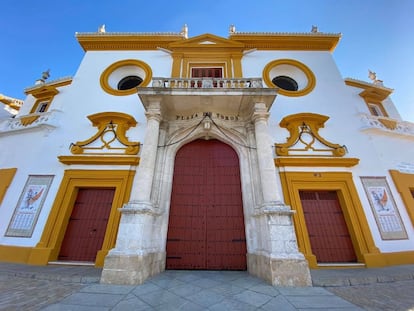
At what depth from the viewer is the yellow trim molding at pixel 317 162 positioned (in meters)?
6.45

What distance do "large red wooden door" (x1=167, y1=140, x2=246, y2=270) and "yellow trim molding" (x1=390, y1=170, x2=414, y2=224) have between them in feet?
19.4

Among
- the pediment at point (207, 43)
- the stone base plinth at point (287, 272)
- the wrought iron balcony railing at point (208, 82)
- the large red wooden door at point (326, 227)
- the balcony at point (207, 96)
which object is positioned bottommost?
the stone base plinth at point (287, 272)

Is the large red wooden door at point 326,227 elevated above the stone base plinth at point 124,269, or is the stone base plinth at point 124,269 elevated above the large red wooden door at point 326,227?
the large red wooden door at point 326,227

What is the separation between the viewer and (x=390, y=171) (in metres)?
6.68

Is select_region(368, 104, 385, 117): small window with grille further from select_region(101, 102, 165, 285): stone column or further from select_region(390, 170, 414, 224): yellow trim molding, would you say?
select_region(101, 102, 165, 285): stone column

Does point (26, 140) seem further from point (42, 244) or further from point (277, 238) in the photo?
point (277, 238)

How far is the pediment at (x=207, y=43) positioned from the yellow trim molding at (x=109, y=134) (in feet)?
15.9

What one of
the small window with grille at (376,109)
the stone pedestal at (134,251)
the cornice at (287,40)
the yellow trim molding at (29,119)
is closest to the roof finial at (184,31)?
the cornice at (287,40)

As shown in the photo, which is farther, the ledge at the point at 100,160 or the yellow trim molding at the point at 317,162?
the ledge at the point at 100,160

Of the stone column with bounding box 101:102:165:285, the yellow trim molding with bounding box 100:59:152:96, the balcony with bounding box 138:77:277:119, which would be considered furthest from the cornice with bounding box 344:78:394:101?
the stone column with bounding box 101:102:165:285

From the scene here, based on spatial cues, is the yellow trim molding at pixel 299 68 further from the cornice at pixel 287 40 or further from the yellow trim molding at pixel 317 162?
the yellow trim molding at pixel 317 162

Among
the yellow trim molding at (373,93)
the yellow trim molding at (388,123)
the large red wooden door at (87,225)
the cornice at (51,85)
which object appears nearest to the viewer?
the large red wooden door at (87,225)

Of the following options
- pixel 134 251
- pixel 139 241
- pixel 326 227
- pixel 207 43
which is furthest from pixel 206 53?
pixel 326 227

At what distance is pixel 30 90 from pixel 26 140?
143 inches
